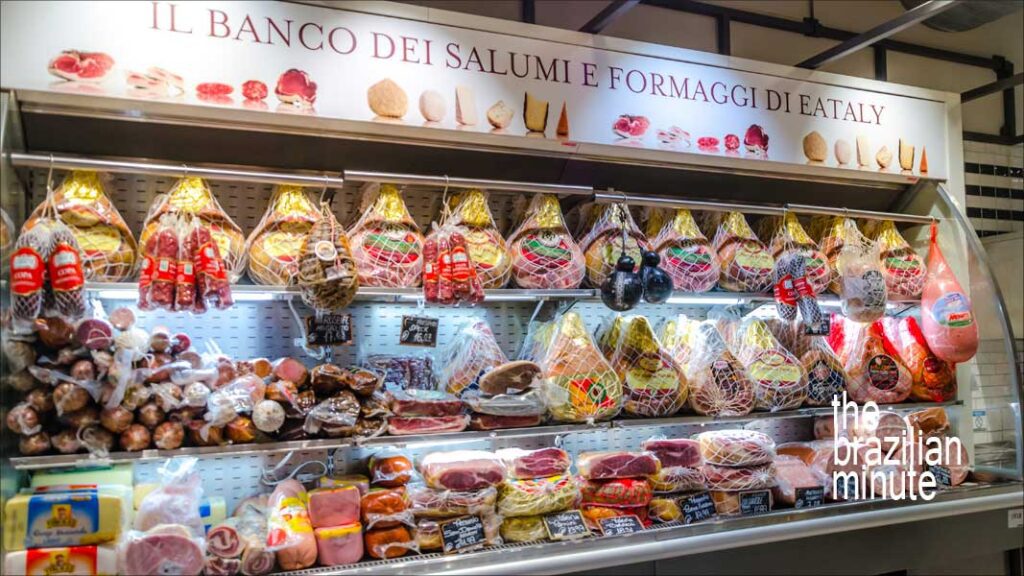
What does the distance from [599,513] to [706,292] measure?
42.1 inches

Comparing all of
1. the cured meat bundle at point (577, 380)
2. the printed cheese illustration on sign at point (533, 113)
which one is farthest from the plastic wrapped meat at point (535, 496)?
the printed cheese illustration on sign at point (533, 113)

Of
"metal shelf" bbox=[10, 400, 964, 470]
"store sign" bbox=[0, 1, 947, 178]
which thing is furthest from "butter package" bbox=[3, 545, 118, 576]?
"store sign" bbox=[0, 1, 947, 178]

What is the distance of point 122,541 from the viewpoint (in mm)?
2262

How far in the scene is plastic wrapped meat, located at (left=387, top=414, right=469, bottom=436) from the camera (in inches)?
105

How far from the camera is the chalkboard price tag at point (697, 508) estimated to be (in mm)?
2986

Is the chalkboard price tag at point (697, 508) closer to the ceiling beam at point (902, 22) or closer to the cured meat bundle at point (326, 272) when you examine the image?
the cured meat bundle at point (326, 272)

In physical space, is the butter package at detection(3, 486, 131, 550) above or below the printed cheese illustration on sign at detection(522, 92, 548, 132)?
below

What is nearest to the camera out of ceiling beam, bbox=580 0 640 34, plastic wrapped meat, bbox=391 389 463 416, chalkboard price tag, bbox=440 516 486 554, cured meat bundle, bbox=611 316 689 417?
chalkboard price tag, bbox=440 516 486 554

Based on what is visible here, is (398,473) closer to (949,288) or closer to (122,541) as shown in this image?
(122,541)

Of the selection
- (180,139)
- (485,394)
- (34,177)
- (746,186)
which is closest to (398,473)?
(485,394)

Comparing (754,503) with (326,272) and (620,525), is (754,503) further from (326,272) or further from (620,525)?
(326,272)

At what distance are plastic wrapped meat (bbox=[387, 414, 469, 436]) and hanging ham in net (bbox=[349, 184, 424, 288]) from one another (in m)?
0.49

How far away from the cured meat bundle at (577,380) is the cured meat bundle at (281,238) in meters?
1.05

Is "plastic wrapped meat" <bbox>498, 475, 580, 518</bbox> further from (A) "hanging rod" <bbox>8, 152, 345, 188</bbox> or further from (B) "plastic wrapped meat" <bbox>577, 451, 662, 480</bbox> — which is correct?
(A) "hanging rod" <bbox>8, 152, 345, 188</bbox>
